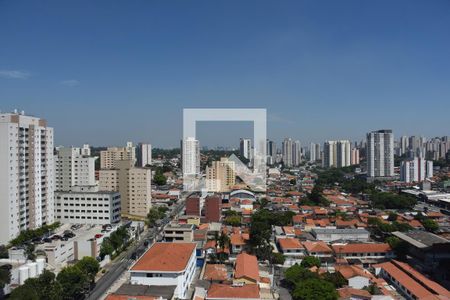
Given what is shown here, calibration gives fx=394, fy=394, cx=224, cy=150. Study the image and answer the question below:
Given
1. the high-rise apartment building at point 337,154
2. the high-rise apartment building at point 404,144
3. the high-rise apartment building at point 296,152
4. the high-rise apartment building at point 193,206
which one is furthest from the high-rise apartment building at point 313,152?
the high-rise apartment building at point 193,206

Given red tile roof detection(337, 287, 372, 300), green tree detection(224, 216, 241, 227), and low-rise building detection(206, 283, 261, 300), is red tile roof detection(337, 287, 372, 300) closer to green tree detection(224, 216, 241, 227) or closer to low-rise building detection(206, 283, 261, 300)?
low-rise building detection(206, 283, 261, 300)

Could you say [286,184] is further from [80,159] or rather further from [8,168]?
[8,168]

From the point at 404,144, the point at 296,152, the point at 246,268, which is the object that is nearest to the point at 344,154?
the point at 296,152

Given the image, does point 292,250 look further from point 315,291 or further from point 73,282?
point 73,282

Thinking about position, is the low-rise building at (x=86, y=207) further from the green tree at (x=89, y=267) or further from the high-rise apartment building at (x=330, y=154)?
the high-rise apartment building at (x=330, y=154)

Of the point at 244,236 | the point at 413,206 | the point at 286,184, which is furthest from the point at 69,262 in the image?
the point at 286,184

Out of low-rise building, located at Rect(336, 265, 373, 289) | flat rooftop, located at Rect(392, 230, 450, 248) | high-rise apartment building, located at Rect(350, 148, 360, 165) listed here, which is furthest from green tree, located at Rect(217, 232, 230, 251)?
high-rise apartment building, located at Rect(350, 148, 360, 165)
